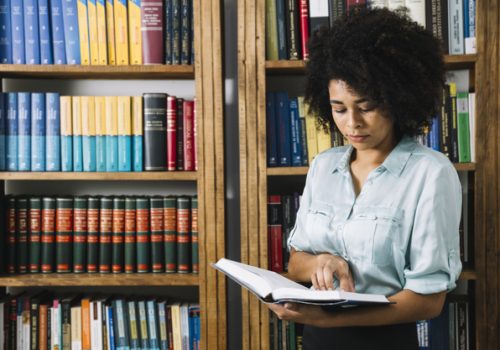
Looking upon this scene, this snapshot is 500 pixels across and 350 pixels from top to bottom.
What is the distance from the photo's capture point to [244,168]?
167 centimetres

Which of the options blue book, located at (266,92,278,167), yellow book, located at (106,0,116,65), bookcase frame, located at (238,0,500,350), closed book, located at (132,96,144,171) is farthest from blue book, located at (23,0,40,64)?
blue book, located at (266,92,278,167)

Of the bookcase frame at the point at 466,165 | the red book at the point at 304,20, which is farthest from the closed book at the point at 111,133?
the red book at the point at 304,20

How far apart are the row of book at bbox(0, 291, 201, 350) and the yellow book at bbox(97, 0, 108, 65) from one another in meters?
0.84

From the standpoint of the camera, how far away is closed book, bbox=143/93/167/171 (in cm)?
174

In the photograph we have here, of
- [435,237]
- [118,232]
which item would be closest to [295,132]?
[118,232]

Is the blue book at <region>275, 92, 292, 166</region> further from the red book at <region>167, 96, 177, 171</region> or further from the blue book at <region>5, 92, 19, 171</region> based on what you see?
the blue book at <region>5, 92, 19, 171</region>

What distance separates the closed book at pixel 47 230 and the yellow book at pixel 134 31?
0.57m

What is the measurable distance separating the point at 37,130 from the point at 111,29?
0.43 meters

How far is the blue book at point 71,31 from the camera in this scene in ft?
5.63

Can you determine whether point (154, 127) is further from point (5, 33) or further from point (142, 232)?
point (5, 33)

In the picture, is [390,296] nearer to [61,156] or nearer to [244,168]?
[244,168]

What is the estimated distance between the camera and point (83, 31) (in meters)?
1.72

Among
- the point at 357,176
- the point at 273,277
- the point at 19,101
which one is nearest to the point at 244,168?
the point at 357,176

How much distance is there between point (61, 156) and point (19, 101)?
0.23 m
